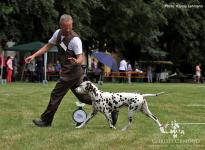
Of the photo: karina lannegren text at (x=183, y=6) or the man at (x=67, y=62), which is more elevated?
the photo: karina lannegren text at (x=183, y=6)

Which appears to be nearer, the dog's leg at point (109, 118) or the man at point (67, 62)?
the dog's leg at point (109, 118)

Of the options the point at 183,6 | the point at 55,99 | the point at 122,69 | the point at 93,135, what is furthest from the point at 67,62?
the point at 183,6

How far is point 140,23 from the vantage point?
169 feet

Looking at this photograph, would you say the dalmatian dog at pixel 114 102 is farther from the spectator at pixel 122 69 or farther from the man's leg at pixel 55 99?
the spectator at pixel 122 69

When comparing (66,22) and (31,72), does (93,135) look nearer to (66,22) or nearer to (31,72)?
(66,22)

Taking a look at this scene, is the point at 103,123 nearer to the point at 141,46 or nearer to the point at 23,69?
the point at 23,69

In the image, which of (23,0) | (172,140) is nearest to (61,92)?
(172,140)

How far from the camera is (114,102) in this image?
35.7ft

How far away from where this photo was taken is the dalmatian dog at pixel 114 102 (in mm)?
10711

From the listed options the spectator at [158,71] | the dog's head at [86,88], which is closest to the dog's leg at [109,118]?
the dog's head at [86,88]

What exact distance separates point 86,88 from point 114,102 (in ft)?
2.07

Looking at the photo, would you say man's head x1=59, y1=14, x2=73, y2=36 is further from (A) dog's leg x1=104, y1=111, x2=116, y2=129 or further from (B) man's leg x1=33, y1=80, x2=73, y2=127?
(A) dog's leg x1=104, y1=111, x2=116, y2=129

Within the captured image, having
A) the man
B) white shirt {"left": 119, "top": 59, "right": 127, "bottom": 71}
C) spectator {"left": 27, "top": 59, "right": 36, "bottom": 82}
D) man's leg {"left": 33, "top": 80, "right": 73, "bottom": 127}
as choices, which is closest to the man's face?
the man

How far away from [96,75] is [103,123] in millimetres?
32674
